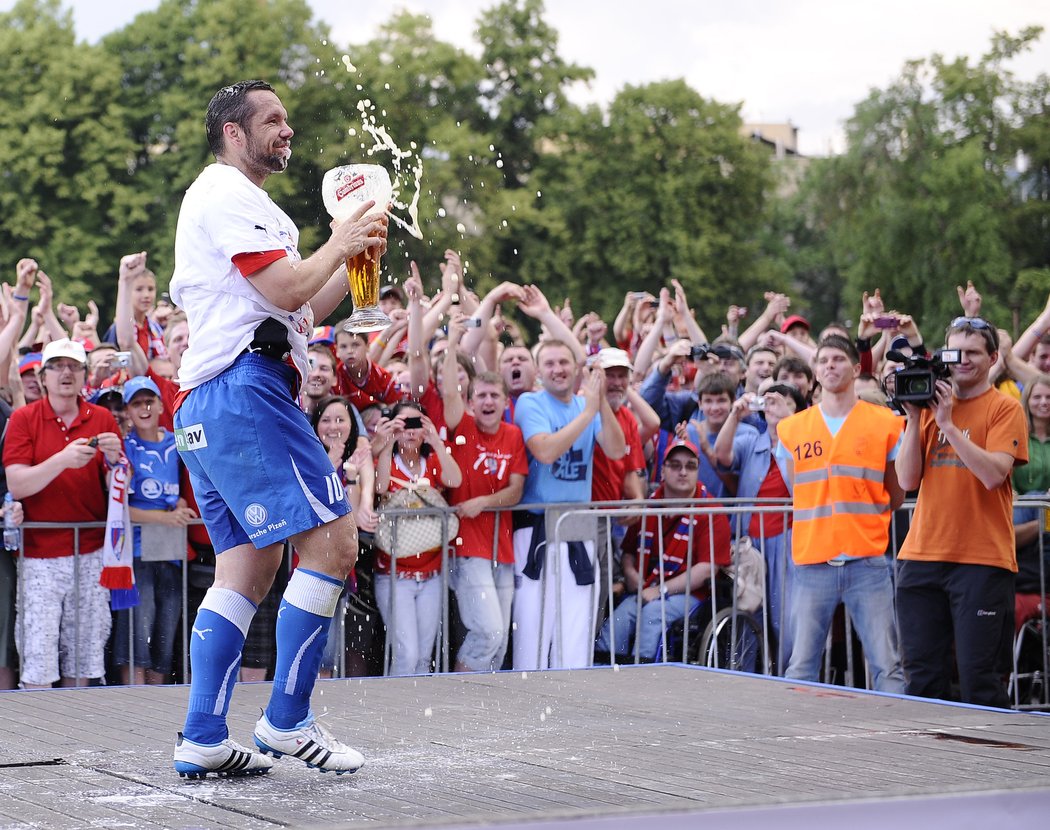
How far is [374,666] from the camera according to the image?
326 inches

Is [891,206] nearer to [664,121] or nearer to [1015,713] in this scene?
[664,121]

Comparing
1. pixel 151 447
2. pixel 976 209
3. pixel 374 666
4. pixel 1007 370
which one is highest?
pixel 976 209

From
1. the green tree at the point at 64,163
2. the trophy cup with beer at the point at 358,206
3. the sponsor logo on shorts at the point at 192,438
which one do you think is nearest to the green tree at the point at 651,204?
the green tree at the point at 64,163

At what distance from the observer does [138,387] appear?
8.34 m

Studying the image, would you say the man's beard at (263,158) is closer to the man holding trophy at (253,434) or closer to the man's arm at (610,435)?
the man holding trophy at (253,434)

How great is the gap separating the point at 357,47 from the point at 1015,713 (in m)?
33.9

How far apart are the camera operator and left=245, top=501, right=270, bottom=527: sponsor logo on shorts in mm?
3508

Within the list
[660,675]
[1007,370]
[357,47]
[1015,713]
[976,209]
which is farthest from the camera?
[976,209]

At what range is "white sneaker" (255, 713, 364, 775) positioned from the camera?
456 cm

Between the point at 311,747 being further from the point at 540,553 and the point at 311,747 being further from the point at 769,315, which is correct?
the point at 769,315

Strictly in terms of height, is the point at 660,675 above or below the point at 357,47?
below

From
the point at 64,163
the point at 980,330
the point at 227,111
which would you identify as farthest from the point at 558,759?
the point at 64,163

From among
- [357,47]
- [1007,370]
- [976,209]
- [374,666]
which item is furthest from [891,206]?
[374,666]

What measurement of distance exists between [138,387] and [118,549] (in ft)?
3.10
